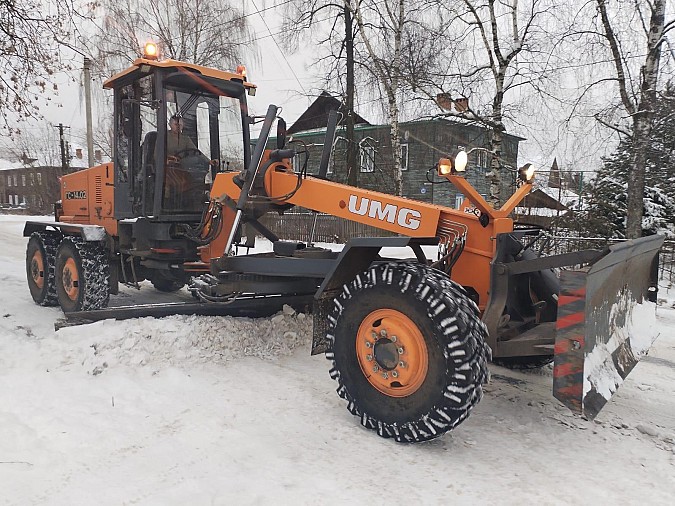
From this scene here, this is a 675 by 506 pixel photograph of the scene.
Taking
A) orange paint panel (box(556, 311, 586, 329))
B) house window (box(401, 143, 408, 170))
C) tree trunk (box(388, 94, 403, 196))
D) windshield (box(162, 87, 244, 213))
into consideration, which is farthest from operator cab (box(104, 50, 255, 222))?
house window (box(401, 143, 408, 170))

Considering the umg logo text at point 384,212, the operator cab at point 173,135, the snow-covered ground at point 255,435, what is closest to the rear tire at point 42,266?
the operator cab at point 173,135

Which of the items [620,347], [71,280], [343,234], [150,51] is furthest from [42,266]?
[620,347]

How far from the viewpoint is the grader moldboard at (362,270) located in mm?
2984

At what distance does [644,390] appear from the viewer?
4.11 m

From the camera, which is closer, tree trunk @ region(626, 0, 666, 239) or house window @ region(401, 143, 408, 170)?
tree trunk @ region(626, 0, 666, 239)

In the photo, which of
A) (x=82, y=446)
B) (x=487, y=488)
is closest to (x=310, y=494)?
(x=487, y=488)

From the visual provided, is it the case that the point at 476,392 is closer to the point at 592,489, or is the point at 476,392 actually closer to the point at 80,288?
the point at 592,489

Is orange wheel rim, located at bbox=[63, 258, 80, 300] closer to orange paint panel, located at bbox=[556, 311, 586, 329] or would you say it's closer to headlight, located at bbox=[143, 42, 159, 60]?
Result: headlight, located at bbox=[143, 42, 159, 60]

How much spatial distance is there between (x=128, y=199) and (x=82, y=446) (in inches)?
136

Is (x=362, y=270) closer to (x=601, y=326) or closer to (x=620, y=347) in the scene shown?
(x=601, y=326)

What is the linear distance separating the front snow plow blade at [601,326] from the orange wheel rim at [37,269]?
657 cm

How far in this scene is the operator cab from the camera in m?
5.45

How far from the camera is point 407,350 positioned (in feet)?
10.5

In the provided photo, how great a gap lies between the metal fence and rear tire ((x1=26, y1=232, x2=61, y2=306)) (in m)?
2.98
